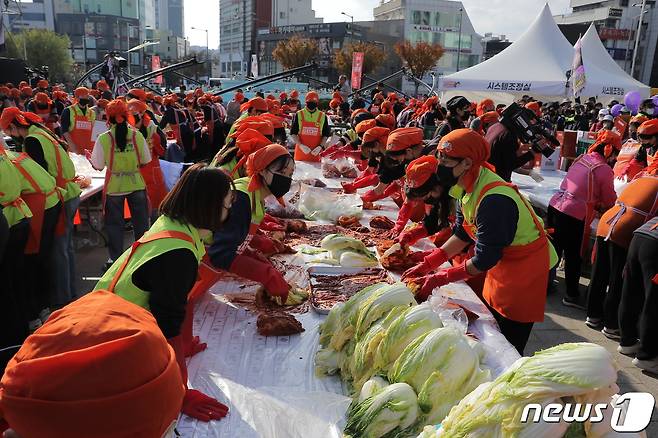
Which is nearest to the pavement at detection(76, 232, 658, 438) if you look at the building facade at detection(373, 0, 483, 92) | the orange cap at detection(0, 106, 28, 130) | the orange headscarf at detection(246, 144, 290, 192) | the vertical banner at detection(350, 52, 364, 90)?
the orange cap at detection(0, 106, 28, 130)

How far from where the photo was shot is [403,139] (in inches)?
171

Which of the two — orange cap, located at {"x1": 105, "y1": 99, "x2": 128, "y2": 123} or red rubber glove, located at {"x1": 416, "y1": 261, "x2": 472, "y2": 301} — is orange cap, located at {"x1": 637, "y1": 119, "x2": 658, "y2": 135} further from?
orange cap, located at {"x1": 105, "y1": 99, "x2": 128, "y2": 123}

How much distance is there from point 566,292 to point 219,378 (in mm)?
4218

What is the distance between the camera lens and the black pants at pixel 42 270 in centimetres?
403

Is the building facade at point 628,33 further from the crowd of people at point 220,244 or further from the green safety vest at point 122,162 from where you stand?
the green safety vest at point 122,162

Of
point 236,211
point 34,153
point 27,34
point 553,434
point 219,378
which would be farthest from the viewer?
point 27,34

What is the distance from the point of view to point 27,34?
165ft

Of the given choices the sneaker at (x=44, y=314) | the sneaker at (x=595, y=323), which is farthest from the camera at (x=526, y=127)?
the sneaker at (x=44, y=314)

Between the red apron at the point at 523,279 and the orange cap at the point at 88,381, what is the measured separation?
205 centimetres

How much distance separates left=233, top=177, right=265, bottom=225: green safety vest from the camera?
9.34 ft

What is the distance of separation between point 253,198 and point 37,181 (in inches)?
76.9

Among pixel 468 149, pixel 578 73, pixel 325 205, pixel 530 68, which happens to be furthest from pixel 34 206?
pixel 530 68

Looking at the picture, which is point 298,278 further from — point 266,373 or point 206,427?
point 206,427

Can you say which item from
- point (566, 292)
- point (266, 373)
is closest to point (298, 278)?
point (266, 373)
